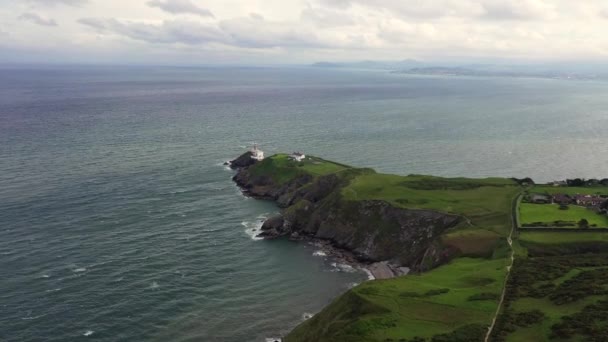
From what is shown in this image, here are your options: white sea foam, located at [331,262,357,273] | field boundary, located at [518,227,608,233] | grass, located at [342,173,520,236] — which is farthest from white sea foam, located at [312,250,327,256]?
field boundary, located at [518,227,608,233]

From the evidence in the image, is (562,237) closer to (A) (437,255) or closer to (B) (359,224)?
(A) (437,255)

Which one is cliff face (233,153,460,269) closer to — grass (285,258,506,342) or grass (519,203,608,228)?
grass (519,203,608,228)

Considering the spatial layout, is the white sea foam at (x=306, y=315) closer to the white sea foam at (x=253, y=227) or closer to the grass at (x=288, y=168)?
the white sea foam at (x=253, y=227)

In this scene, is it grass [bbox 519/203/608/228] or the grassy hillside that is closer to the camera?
the grassy hillside

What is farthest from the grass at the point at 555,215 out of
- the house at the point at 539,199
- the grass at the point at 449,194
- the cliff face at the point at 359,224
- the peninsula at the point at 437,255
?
the cliff face at the point at 359,224

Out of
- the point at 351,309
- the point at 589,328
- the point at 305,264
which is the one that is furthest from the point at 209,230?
the point at 589,328

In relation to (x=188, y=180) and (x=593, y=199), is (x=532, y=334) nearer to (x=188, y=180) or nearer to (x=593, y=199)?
(x=593, y=199)
